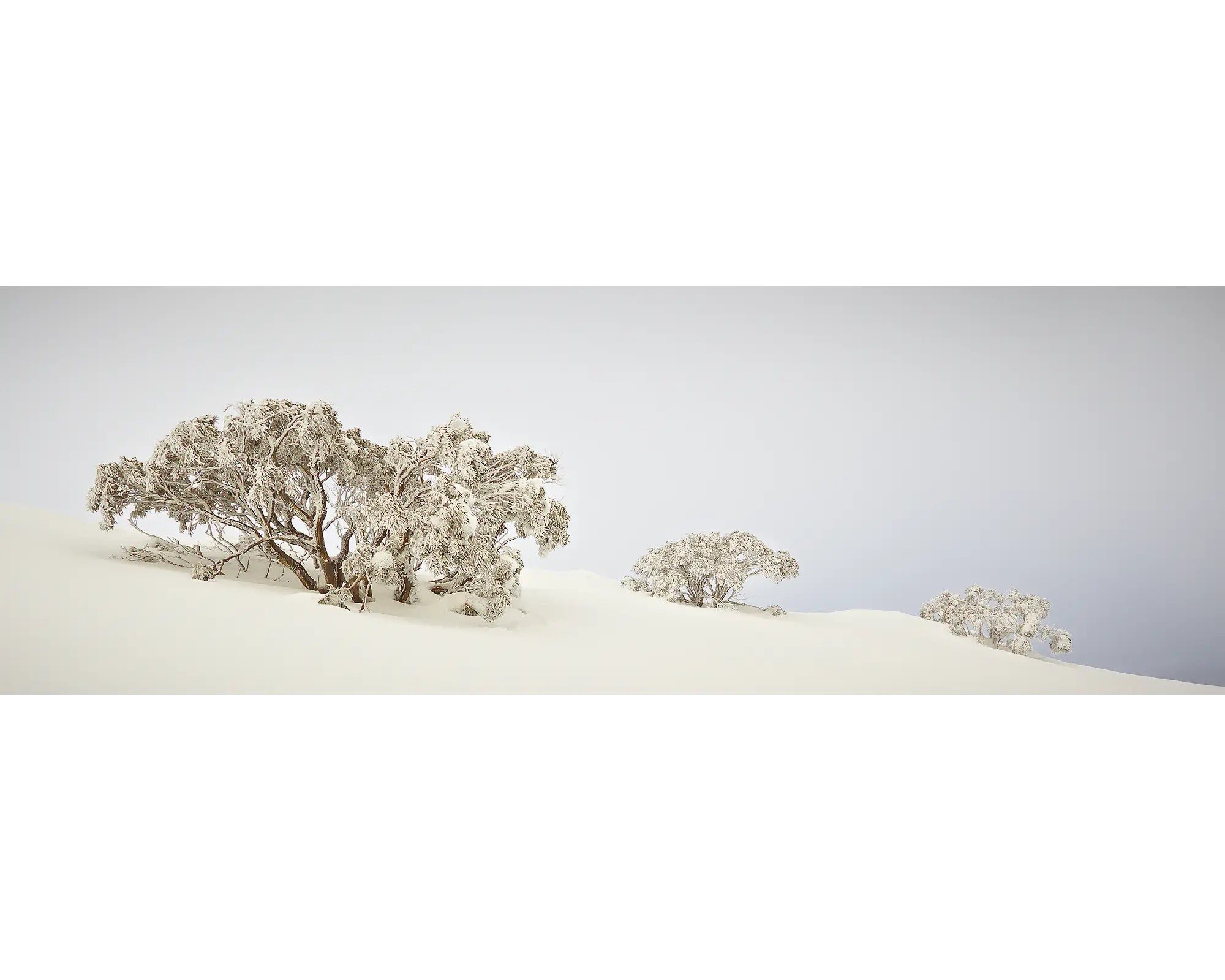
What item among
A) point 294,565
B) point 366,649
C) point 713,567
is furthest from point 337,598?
point 713,567

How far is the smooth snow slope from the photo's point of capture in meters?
4.26

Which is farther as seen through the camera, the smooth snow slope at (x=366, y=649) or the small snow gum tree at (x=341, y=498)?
→ the small snow gum tree at (x=341, y=498)

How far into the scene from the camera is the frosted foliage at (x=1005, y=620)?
8302mm

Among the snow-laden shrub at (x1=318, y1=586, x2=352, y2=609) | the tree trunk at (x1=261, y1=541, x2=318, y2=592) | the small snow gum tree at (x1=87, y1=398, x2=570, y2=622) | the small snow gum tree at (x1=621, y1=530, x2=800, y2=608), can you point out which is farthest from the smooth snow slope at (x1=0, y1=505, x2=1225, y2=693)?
the small snow gum tree at (x1=621, y1=530, x2=800, y2=608)

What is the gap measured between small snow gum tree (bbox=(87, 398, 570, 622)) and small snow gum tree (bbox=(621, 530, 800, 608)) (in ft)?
12.1

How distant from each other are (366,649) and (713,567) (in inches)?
241

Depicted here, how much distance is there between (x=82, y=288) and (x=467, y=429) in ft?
14.4

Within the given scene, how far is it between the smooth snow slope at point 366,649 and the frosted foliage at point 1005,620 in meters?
1.07

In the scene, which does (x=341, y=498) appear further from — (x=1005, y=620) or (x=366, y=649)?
(x=1005, y=620)

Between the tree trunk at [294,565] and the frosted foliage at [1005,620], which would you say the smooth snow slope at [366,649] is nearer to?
the tree trunk at [294,565]

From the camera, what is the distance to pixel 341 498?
646 cm

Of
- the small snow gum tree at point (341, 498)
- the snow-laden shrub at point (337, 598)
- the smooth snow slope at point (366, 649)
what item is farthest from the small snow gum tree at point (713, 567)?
the snow-laden shrub at point (337, 598)

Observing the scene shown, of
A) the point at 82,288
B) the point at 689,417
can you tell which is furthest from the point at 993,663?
the point at 82,288

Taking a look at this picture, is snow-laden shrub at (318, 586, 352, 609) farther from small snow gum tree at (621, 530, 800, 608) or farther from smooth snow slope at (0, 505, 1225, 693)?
small snow gum tree at (621, 530, 800, 608)
